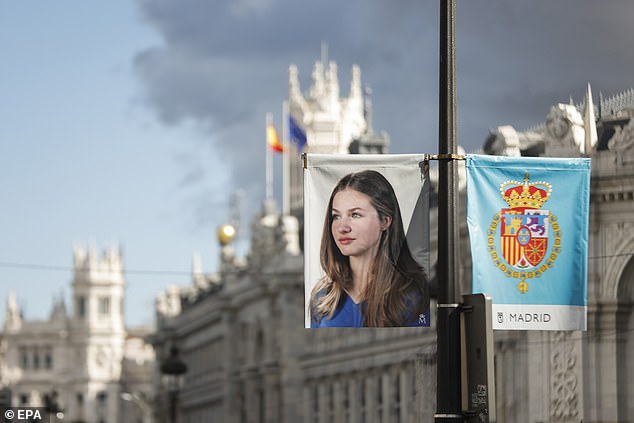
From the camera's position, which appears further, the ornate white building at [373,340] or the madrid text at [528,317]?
the ornate white building at [373,340]

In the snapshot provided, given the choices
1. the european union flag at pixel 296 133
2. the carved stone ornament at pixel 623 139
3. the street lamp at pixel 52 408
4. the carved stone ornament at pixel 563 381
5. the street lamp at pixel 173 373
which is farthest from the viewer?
the european union flag at pixel 296 133

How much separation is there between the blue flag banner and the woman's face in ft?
2.96

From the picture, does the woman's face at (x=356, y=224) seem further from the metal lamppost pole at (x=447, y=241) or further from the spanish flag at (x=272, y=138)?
the spanish flag at (x=272, y=138)

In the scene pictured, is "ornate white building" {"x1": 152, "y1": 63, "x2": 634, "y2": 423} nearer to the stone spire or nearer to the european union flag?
the stone spire

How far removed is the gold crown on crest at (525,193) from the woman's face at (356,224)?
3.52ft

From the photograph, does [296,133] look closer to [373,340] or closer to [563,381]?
[373,340]

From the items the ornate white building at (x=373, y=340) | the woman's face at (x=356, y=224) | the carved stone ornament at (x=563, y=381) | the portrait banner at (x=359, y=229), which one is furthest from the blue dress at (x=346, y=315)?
the carved stone ornament at (x=563, y=381)

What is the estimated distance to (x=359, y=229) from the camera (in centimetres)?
1494

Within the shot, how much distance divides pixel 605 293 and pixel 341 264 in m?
36.5

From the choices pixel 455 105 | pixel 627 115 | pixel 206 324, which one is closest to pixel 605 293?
pixel 627 115

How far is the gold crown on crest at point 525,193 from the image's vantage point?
1473 centimetres

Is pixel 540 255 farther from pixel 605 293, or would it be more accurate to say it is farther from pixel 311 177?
pixel 605 293

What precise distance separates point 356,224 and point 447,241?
5.88 ft

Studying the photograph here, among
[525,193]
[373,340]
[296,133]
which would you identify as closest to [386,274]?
[525,193]
